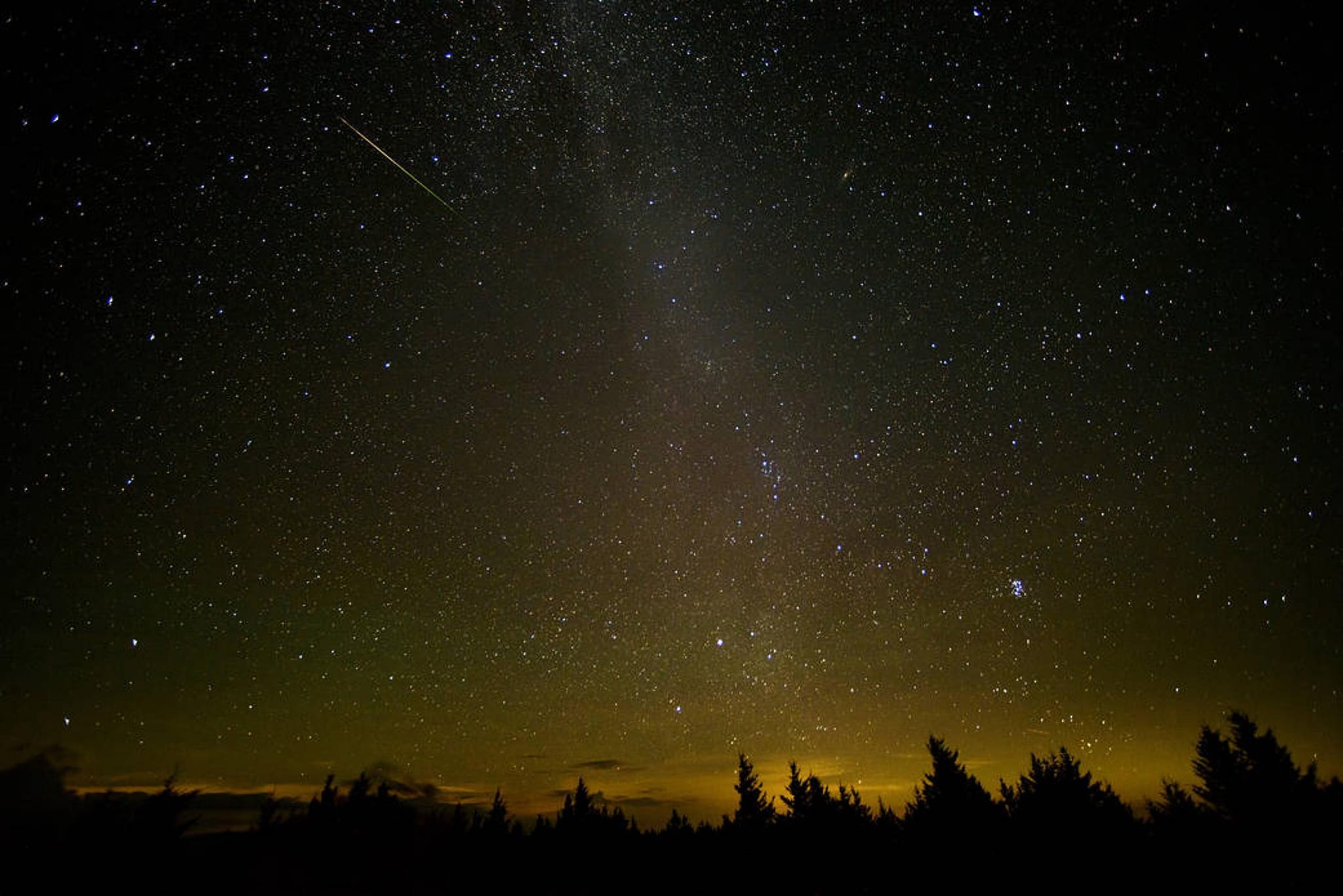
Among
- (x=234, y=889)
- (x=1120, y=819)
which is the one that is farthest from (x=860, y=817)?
(x=234, y=889)

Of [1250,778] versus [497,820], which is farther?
[497,820]

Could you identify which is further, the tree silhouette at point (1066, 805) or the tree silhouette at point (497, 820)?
the tree silhouette at point (497, 820)

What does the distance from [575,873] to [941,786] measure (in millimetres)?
27547

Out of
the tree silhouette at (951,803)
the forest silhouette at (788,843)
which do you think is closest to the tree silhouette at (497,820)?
the forest silhouette at (788,843)

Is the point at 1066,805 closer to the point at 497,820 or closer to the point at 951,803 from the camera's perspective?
the point at 951,803

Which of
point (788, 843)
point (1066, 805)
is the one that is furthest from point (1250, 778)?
point (788, 843)

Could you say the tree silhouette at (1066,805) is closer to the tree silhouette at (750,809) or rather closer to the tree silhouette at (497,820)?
the tree silhouette at (750,809)

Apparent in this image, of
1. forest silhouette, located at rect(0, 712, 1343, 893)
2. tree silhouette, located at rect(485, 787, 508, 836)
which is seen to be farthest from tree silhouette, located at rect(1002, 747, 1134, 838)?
tree silhouette, located at rect(485, 787, 508, 836)

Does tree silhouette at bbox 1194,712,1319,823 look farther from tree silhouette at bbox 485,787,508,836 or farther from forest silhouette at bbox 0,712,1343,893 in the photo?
tree silhouette at bbox 485,787,508,836

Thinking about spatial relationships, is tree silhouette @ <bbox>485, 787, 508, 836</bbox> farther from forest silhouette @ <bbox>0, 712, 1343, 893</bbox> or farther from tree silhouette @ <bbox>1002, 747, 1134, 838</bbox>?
tree silhouette @ <bbox>1002, 747, 1134, 838</bbox>

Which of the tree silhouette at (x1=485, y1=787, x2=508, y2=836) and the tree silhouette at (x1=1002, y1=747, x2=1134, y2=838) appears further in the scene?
the tree silhouette at (x1=485, y1=787, x2=508, y2=836)

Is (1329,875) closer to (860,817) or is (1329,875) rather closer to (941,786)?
(941,786)

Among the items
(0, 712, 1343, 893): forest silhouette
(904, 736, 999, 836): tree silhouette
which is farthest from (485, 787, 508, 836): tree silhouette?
(904, 736, 999, 836): tree silhouette

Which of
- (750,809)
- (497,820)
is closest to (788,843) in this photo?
(750,809)
